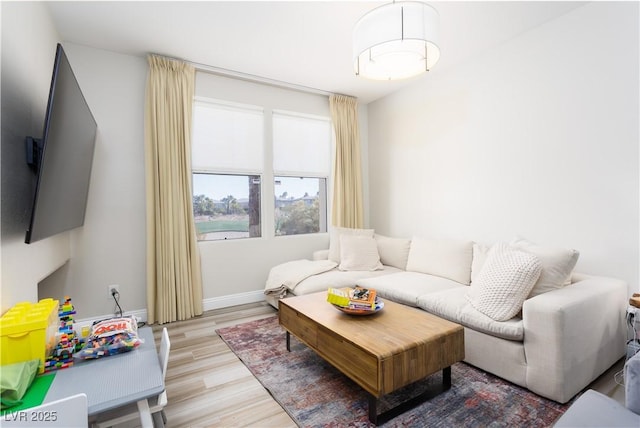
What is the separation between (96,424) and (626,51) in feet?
12.5

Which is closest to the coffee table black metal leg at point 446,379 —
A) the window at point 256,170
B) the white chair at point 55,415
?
the white chair at point 55,415

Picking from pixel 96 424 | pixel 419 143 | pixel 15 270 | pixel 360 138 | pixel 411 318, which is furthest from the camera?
pixel 360 138

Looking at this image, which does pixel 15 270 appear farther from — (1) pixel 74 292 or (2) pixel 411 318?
(2) pixel 411 318

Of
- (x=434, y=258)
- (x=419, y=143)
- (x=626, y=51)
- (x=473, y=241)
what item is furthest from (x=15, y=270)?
(x=626, y=51)

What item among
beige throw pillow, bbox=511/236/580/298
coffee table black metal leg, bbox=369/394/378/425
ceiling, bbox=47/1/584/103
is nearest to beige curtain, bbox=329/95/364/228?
ceiling, bbox=47/1/584/103

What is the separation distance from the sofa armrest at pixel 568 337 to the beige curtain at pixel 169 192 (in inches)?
119

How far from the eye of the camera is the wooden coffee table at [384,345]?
64.3 inches

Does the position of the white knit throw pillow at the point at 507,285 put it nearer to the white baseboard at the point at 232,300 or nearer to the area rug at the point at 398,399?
the area rug at the point at 398,399

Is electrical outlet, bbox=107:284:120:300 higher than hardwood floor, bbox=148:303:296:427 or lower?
higher

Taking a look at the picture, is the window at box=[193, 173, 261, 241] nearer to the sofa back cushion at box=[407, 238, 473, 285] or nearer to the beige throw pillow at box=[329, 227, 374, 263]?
the beige throw pillow at box=[329, 227, 374, 263]

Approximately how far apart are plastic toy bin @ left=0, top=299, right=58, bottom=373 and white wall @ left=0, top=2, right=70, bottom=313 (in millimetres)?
156

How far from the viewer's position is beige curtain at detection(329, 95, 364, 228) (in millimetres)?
4273

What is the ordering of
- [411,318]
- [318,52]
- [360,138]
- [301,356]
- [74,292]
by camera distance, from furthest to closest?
[360,138] → [318,52] → [74,292] → [301,356] → [411,318]

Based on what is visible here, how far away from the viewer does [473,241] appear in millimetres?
3172
